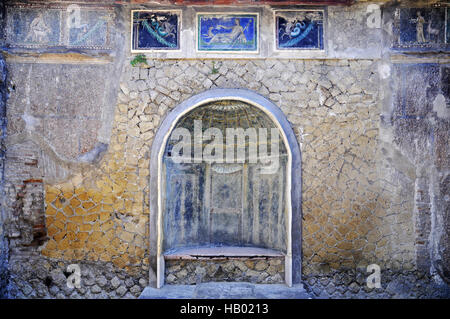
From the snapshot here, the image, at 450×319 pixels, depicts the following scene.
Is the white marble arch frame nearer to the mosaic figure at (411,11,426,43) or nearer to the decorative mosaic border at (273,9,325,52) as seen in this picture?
the decorative mosaic border at (273,9,325,52)

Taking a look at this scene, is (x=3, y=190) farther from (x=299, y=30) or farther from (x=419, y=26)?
(x=419, y=26)

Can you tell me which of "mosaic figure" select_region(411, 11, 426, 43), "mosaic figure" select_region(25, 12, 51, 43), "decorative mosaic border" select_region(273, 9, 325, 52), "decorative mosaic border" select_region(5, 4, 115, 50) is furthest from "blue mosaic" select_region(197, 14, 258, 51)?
"mosaic figure" select_region(411, 11, 426, 43)

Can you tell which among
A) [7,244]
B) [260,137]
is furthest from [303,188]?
[7,244]

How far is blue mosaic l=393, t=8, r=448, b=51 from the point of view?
158 inches

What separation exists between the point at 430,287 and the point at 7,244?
5356 millimetres

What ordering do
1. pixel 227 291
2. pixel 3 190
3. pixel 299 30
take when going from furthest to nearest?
pixel 299 30 < pixel 3 190 < pixel 227 291

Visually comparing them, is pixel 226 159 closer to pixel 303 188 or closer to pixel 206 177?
pixel 206 177

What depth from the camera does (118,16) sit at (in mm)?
4039

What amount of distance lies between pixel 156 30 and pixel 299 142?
2343 mm

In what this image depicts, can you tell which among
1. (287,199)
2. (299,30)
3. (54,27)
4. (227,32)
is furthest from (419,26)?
(54,27)

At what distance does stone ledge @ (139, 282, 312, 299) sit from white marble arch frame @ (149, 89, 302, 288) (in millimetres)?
120

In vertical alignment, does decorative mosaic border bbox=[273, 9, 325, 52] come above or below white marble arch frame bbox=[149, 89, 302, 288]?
above

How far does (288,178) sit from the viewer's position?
3959mm

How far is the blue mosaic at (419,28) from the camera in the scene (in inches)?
158
